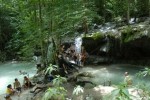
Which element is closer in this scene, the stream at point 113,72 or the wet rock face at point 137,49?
the stream at point 113,72

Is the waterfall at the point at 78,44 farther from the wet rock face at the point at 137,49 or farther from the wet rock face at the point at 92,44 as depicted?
the wet rock face at the point at 137,49

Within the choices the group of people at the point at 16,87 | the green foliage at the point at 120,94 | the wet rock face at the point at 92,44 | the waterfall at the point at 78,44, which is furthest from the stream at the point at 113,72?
the green foliage at the point at 120,94

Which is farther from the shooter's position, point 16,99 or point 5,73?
point 5,73

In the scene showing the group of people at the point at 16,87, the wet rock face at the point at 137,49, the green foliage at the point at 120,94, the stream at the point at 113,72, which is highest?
the green foliage at the point at 120,94

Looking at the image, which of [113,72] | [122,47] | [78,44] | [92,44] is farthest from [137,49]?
[78,44]

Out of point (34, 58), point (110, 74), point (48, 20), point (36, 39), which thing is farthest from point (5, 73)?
point (110, 74)

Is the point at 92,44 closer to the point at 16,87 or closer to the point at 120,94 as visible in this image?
the point at 16,87

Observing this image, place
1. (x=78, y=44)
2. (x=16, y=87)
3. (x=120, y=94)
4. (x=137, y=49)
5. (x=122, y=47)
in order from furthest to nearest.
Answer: (x=78, y=44) → (x=122, y=47) → (x=137, y=49) → (x=16, y=87) → (x=120, y=94)

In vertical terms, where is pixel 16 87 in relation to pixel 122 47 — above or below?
below

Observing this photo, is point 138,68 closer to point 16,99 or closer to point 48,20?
point 48,20

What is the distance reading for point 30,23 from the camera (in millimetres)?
16094

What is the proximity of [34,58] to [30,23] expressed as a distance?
14.6 ft

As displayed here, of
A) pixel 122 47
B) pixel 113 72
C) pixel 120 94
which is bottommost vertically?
pixel 113 72

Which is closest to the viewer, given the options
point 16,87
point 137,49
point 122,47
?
point 16,87
